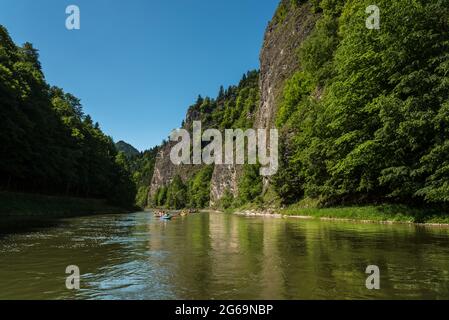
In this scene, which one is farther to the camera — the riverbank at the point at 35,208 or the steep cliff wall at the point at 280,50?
the steep cliff wall at the point at 280,50

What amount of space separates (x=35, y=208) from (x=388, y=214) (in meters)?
41.7

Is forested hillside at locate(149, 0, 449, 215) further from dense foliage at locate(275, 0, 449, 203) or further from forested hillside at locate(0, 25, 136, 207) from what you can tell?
forested hillside at locate(0, 25, 136, 207)

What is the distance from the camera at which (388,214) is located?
1368 inches

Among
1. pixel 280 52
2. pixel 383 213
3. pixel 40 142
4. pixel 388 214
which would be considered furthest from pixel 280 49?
pixel 388 214

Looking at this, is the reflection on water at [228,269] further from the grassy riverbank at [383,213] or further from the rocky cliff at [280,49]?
the rocky cliff at [280,49]

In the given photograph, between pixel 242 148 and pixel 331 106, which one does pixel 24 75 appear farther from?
pixel 242 148

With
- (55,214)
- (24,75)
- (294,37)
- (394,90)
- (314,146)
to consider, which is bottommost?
(55,214)

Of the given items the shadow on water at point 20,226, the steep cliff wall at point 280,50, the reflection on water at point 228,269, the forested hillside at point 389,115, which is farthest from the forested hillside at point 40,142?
the steep cliff wall at point 280,50

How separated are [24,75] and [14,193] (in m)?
21.8

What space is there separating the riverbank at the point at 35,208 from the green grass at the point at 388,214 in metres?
31.5

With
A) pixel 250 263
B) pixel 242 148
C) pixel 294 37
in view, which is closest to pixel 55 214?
pixel 250 263

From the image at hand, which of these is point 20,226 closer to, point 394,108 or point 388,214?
point 388,214

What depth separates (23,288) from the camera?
33.3 ft

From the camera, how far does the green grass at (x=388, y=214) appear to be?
30112mm
